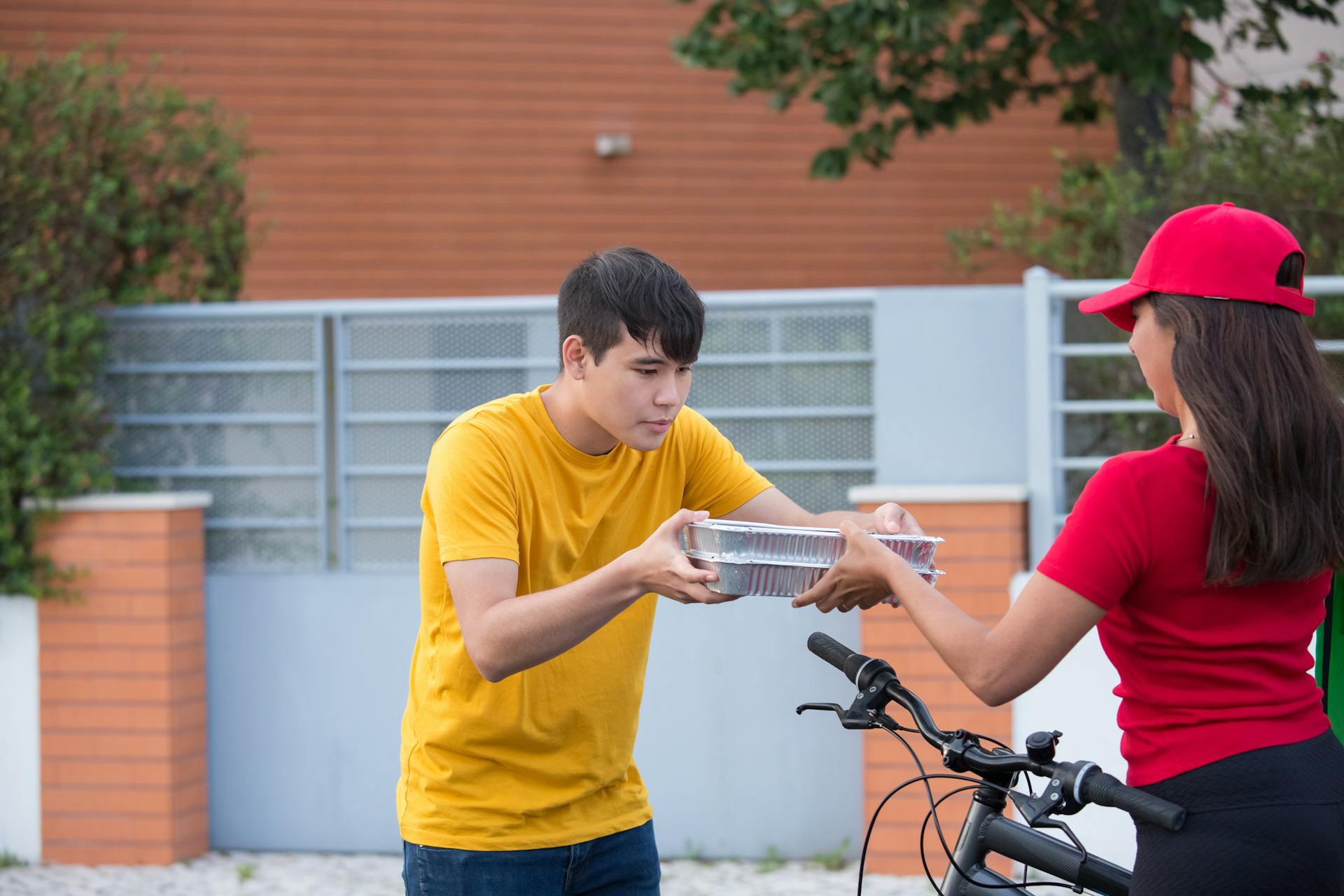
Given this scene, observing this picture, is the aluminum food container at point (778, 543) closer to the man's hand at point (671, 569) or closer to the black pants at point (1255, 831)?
the man's hand at point (671, 569)

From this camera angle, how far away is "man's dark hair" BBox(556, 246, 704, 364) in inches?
88.4

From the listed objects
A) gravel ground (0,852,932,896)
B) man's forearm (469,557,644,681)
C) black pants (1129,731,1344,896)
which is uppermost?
man's forearm (469,557,644,681)

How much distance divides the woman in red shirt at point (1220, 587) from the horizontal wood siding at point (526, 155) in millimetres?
7645

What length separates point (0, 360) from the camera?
5055mm

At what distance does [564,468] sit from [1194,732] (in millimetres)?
1072

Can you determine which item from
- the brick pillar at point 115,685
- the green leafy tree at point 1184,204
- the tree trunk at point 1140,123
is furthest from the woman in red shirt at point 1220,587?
the tree trunk at point 1140,123

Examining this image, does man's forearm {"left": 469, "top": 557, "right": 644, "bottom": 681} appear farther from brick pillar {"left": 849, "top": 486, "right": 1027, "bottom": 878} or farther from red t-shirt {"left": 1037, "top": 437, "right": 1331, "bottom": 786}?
brick pillar {"left": 849, "top": 486, "right": 1027, "bottom": 878}

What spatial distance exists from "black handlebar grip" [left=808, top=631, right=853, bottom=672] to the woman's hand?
69 mm

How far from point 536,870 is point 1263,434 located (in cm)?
132

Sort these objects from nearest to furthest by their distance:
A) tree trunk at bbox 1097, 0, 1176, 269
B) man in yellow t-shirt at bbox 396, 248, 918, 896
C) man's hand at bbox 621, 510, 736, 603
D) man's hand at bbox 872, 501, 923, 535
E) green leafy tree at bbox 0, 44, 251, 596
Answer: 1. man's hand at bbox 621, 510, 736, 603
2. man in yellow t-shirt at bbox 396, 248, 918, 896
3. man's hand at bbox 872, 501, 923, 535
4. green leafy tree at bbox 0, 44, 251, 596
5. tree trunk at bbox 1097, 0, 1176, 269

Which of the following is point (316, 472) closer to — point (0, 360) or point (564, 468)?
point (0, 360)

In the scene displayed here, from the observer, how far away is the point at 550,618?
Result: 2.04 m

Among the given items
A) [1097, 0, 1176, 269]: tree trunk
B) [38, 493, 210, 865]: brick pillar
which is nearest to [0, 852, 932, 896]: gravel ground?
[38, 493, 210, 865]: brick pillar

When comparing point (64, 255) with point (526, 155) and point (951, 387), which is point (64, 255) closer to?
point (951, 387)
